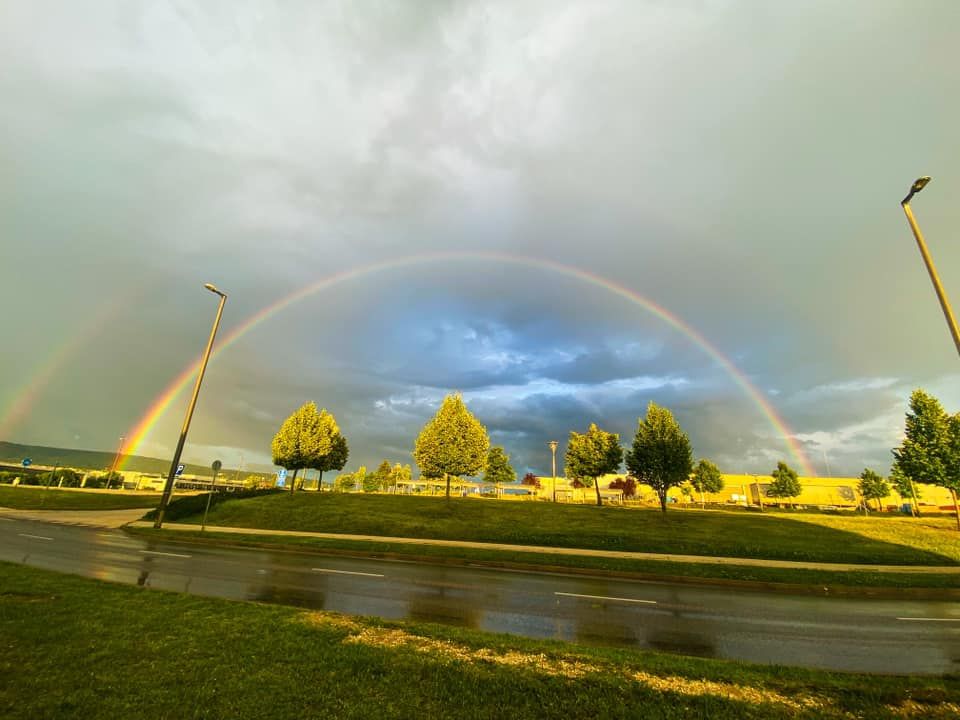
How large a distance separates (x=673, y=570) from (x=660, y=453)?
1783cm

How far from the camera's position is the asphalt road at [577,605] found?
798 centimetres

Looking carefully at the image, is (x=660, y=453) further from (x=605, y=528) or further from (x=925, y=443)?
(x=925, y=443)

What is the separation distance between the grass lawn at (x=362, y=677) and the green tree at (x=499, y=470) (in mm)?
57352

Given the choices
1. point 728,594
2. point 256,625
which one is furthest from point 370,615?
point 728,594

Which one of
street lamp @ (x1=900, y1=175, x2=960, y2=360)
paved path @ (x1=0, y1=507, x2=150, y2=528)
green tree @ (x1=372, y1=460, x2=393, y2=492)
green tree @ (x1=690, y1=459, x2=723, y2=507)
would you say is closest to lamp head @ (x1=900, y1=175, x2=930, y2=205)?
street lamp @ (x1=900, y1=175, x2=960, y2=360)

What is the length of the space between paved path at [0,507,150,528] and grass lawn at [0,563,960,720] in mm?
23844

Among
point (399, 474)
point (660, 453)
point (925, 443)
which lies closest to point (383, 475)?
point (399, 474)

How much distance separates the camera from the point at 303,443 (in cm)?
4041

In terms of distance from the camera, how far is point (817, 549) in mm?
21047

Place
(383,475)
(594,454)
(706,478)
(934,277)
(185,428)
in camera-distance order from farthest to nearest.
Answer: (383,475)
(706,478)
(594,454)
(185,428)
(934,277)

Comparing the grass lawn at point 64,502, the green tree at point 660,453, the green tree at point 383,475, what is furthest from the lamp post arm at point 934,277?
the green tree at point 383,475

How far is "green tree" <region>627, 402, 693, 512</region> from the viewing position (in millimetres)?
31750

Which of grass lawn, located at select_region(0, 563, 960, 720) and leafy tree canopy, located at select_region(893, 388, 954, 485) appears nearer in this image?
grass lawn, located at select_region(0, 563, 960, 720)

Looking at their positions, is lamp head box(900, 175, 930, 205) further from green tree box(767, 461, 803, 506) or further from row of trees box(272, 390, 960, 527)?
green tree box(767, 461, 803, 506)
